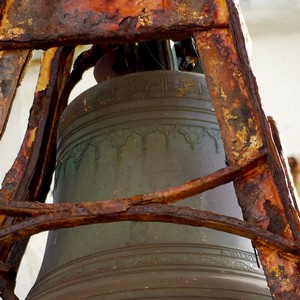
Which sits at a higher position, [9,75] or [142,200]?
[9,75]

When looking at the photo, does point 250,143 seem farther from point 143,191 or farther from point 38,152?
point 38,152

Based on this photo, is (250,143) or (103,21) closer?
(250,143)

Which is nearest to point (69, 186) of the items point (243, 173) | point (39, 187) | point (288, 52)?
point (39, 187)

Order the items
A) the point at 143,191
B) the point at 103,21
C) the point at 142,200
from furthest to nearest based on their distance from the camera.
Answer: the point at 143,191 < the point at 103,21 < the point at 142,200

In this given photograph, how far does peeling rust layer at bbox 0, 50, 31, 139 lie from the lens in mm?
1808

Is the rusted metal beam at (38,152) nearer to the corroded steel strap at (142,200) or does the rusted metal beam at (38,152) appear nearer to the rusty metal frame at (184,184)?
the rusty metal frame at (184,184)

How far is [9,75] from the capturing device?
6.01ft

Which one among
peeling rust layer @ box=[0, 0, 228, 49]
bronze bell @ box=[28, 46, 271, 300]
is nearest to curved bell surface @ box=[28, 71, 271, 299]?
bronze bell @ box=[28, 46, 271, 300]

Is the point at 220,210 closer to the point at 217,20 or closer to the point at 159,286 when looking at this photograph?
the point at 159,286

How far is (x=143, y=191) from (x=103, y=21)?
13.4 inches

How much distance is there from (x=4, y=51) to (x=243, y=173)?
0.45 metres

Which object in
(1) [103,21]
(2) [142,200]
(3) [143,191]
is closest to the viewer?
(2) [142,200]

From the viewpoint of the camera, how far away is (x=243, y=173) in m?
1.67

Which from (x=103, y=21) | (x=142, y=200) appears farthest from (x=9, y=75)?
(x=142, y=200)
